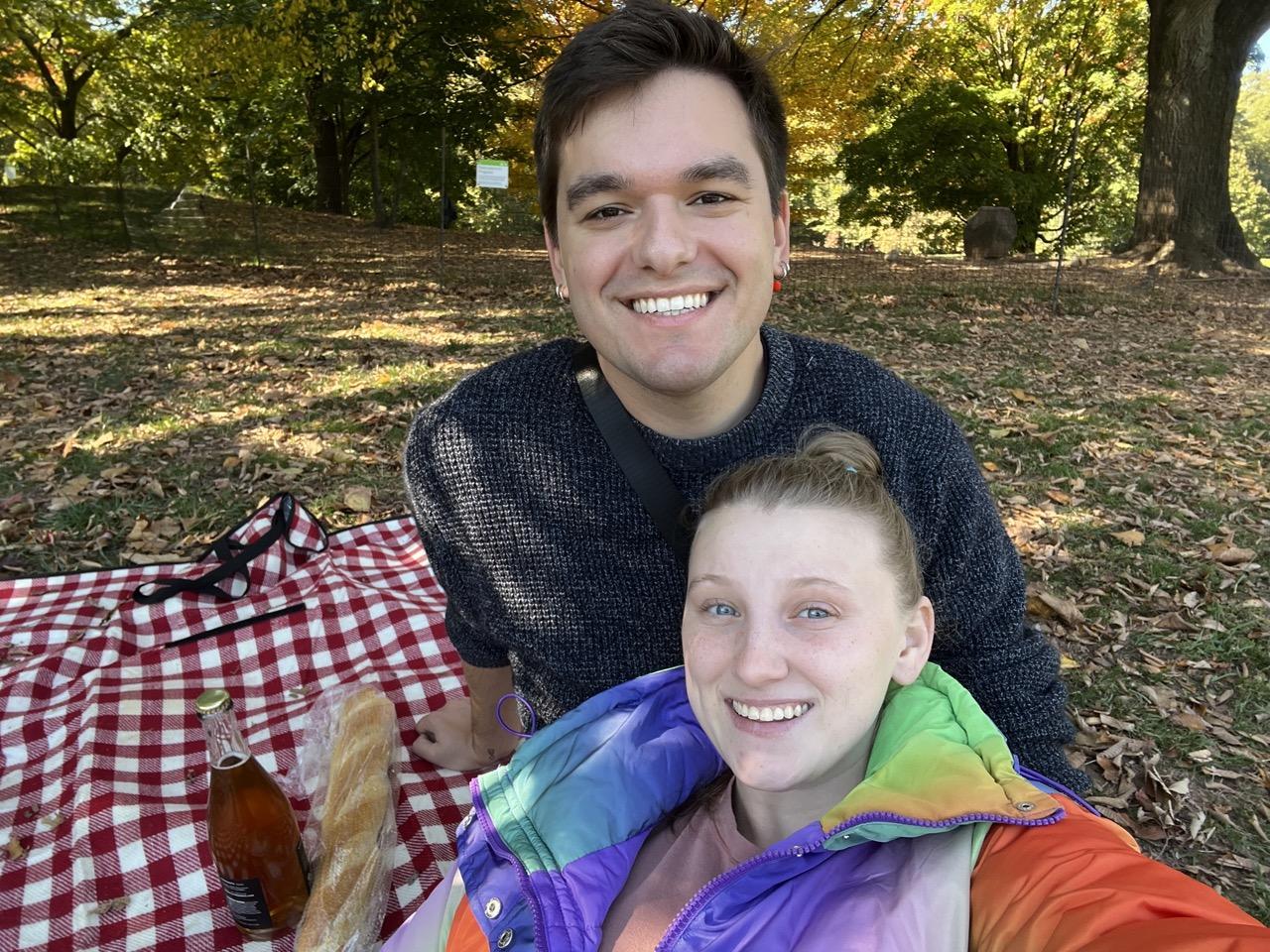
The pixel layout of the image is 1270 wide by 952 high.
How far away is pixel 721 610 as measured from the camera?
161 cm

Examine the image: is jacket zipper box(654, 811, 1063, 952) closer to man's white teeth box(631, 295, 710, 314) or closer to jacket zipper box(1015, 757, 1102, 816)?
jacket zipper box(1015, 757, 1102, 816)

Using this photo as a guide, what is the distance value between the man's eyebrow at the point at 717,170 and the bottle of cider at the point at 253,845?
5.09 ft

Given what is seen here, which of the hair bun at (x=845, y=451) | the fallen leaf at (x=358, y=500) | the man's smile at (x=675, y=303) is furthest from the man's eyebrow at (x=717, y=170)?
the fallen leaf at (x=358, y=500)

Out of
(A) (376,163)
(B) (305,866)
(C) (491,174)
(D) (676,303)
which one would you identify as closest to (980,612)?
(D) (676,303)

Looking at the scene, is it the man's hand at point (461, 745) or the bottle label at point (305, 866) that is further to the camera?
the man's hand at point (461, 745)

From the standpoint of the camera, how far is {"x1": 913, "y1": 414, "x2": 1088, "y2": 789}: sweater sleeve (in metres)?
1.96

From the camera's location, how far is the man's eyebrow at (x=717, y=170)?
181cm

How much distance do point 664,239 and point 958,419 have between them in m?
4.95

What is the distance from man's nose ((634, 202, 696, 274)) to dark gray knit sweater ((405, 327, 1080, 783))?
404mm

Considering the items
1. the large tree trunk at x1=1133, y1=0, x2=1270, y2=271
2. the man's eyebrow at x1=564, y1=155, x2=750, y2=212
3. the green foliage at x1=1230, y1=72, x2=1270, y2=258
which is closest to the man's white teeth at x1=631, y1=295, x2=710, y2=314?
the man's eyebrow at x1=564, y1=155, x2=750, y2=212

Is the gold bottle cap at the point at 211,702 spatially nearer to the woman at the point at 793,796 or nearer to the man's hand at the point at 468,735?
the woman at the point at 793,796

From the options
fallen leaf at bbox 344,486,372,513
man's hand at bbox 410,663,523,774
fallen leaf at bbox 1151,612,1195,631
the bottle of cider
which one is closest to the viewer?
the bottle of cider

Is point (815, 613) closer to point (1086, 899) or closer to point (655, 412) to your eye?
point (1086, 899)

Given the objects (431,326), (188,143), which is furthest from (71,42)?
(431,326)
